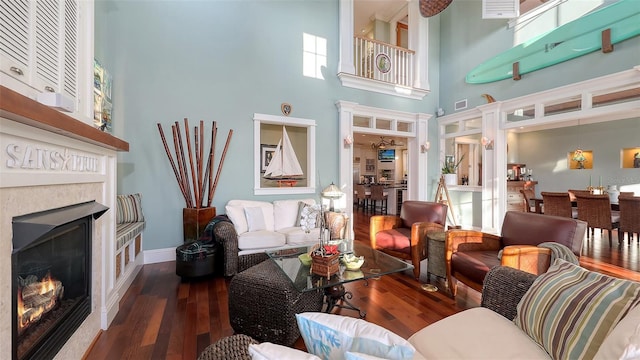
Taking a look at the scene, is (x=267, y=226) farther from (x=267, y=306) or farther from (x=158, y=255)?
(x=267, y=306)

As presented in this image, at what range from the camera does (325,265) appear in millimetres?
1928

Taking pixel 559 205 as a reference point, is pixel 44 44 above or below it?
above

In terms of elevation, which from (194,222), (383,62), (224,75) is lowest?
(194,222)

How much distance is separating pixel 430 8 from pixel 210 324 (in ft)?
13.3

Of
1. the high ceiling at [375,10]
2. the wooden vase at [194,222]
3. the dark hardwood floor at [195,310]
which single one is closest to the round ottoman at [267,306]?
the dark hardwood floor at [195,310]

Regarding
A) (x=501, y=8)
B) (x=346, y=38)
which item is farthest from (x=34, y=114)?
(x=501, y=8)

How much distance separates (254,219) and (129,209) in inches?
61.2

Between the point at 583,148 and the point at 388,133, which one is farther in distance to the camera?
the point at 583,148

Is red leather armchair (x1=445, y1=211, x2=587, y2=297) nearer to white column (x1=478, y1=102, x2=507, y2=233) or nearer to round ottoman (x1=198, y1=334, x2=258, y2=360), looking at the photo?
round ottoman (x1=198, y1=334, x2=258, y2=360)

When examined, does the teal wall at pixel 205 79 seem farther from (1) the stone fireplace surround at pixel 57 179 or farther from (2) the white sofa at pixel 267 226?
(1) the stone fireplace surround at pixel 57 179

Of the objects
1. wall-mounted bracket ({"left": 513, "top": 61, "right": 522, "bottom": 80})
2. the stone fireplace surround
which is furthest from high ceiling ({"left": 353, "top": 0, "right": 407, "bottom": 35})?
the stone fireplace surround

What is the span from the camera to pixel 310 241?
11.8ft

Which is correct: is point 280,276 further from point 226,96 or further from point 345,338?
point 226,96

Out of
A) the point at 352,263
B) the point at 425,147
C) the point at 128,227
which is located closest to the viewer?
the point at 352,263
